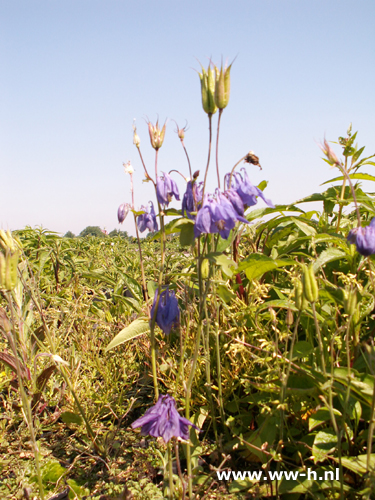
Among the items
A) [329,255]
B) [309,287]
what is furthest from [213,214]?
[329,255]

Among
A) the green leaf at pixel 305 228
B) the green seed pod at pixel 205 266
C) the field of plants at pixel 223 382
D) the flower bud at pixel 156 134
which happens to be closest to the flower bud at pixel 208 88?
the field of plants at pixel 223 382

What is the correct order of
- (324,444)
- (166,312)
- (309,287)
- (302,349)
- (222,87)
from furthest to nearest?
(166,312) → (302,349) → (324,444) → (222,87) → (309,287)

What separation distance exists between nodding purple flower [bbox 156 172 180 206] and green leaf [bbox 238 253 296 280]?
1.52 feet

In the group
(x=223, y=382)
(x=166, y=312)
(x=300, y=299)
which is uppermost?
(x=300, y=299)

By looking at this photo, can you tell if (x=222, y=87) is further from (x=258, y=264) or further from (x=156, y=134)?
(x=258, y=264)

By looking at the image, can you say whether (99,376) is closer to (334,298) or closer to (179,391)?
(179,391)

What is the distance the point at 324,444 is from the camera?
4.52ft

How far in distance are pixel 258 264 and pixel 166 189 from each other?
0.57 meters

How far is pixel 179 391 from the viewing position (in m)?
1.86

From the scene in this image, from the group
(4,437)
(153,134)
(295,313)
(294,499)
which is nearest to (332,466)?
(294,499)

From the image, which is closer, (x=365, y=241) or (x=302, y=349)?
(x=365, y=241)

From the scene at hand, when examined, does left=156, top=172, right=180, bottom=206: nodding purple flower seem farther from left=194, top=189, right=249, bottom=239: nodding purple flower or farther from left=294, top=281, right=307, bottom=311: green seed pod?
left=294, top=281, right=307, bottom=311: green seed pod

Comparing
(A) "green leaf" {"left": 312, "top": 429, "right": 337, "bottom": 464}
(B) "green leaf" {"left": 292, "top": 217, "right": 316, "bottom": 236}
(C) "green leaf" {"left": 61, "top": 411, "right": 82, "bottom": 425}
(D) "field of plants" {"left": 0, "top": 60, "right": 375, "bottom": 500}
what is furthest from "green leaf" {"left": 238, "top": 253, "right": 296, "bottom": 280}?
(C) "green leaf" {"left": 61, "top": 411, "right": 82, "bottom": 425}

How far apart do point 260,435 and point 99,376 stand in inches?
46.7
